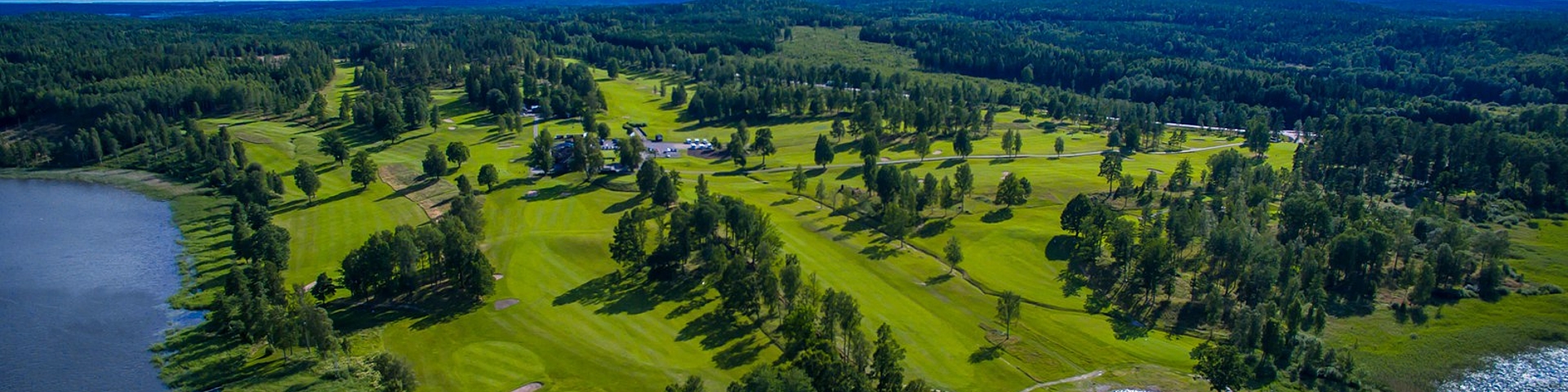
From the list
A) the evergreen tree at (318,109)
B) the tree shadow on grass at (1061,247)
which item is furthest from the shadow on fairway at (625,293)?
the evergreen tree at (318,109)

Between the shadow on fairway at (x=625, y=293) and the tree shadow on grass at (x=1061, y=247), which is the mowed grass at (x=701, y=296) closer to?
the shadow on fairway at (x=625, y=293)

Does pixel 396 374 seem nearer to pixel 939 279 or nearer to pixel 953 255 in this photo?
pixel 939 279

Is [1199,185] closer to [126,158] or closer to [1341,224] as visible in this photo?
[1341,224]

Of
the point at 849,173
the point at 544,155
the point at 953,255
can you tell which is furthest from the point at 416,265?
the point at 849,173

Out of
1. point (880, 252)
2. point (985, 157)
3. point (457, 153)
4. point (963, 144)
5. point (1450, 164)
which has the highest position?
point (1450, 164)

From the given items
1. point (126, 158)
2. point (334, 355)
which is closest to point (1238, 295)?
point (334, 355)

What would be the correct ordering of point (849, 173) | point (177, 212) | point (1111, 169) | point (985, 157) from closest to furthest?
point (177, 212) → point (1111, 169) → point (849, 173) → point (985, 157)
